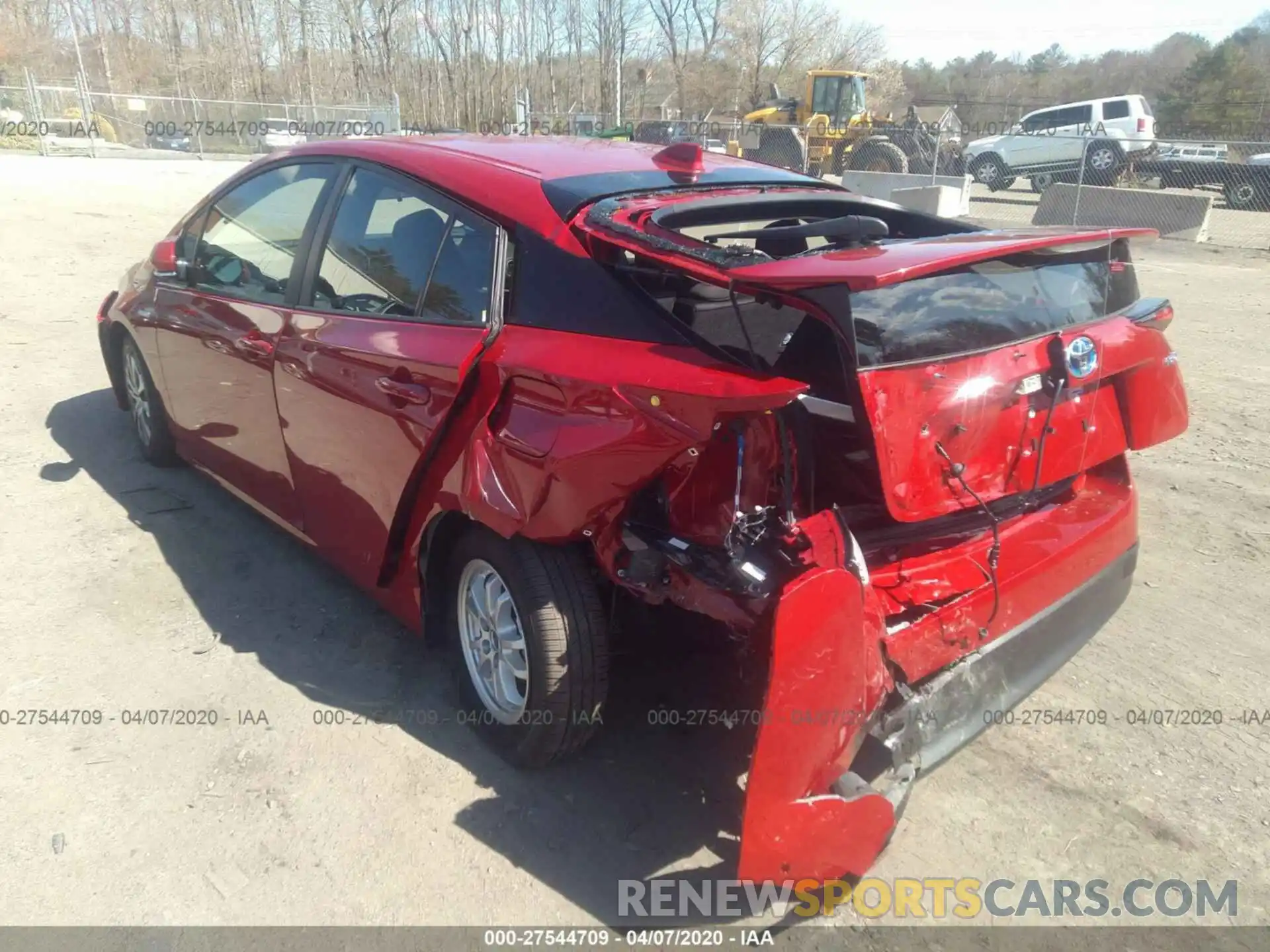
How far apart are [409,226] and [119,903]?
2.14 m

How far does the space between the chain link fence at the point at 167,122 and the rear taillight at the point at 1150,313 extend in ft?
93.7

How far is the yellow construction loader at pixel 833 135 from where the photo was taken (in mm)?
22375

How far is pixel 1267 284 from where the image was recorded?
35.2 ft

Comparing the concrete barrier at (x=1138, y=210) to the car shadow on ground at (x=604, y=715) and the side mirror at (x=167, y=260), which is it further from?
the car shadow on ground at (x=604, y=715)

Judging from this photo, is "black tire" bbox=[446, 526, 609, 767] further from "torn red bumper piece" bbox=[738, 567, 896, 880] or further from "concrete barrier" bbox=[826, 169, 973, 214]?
"concrete barrier" bbox=[826, 169, 973, 214]

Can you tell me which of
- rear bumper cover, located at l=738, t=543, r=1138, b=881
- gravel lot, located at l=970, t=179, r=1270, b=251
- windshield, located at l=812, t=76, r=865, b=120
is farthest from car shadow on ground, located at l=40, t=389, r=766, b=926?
windshield, located at l=812, t=76, r=865, b=120

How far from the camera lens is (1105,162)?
68.0 ft

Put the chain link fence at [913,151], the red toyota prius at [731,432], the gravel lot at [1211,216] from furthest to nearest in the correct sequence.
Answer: the gravel lot at [1211,216] → the chain link fence at [913,151] → the red toyota prius at [731,432]

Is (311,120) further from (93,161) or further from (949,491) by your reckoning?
(949,491)

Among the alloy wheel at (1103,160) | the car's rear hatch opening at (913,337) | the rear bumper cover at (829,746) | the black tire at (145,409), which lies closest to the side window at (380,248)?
the car's rear hatch opening at (913,337)

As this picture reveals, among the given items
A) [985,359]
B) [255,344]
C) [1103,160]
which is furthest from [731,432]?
[1103,160]

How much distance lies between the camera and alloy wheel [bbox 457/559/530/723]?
8.79 feet

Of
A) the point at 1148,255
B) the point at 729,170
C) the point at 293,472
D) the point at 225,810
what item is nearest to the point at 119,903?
the point at 225,810

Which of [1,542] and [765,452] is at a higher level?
[765,452]
